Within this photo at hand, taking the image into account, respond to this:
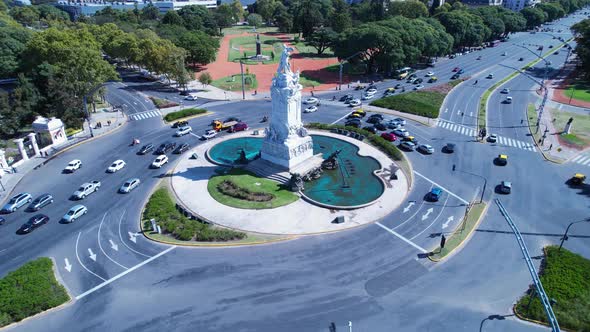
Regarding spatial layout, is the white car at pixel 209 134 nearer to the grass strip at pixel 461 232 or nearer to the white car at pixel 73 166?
the white car at pixel 73 166

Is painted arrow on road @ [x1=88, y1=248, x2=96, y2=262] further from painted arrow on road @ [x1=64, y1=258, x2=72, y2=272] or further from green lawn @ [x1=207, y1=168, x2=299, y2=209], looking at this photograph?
green lawn @ [x1=207, y1=168, x2=299, y2=209]

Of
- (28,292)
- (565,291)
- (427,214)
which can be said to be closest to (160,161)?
(28,292)

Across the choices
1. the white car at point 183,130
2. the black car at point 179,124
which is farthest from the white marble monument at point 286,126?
the black car at point 179,124

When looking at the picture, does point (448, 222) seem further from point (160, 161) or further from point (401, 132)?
point (160, 161)

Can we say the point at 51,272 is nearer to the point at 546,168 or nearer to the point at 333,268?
the point at 333,268

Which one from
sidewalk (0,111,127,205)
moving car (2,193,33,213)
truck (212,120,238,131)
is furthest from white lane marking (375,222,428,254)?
sidewalk (0,111,127,205)

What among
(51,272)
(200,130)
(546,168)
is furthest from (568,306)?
(200,130)
